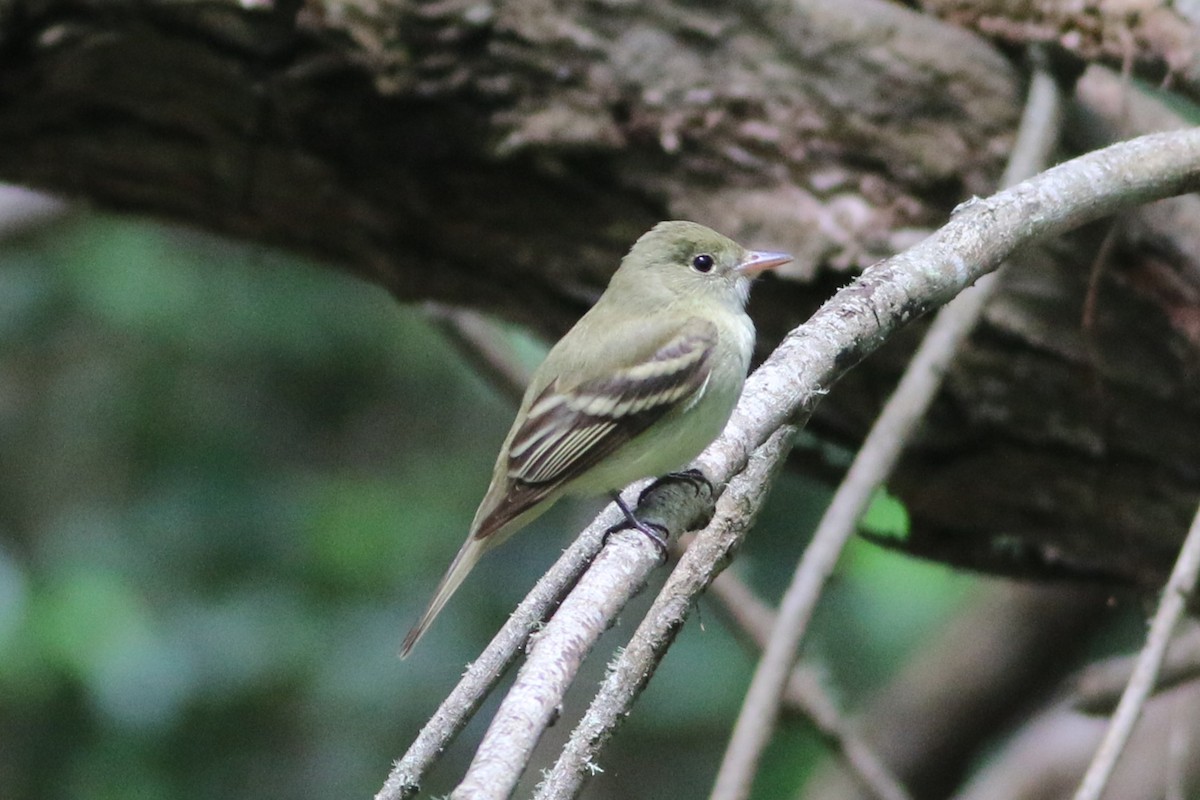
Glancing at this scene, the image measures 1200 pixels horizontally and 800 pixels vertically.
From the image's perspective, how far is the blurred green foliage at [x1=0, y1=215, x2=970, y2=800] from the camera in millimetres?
5613

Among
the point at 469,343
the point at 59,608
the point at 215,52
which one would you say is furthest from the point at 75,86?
the point at 59,608

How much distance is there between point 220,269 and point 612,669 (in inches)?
198

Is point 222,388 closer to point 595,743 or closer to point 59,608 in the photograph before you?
point 59,608

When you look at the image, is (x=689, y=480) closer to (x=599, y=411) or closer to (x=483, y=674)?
(x=599, y=411)

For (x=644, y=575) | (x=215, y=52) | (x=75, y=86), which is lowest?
(x=75, y=86)

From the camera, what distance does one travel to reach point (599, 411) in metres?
3.62

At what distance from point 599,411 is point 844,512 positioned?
0.70 meters

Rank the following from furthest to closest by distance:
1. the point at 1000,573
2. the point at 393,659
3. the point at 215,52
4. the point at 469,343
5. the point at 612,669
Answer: the point at 393,659
the point at 469,343
the point at 1000,573
the point at 215,52
the point at 612,669

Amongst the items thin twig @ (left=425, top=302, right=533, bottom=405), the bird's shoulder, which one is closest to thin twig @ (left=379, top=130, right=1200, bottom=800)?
the bird's shoulder

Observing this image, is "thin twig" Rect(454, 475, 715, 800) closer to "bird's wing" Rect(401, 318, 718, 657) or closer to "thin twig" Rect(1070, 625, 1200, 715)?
"bird's wing" Rect(401, 318, 718, 657)

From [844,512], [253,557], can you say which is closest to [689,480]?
[844,512]

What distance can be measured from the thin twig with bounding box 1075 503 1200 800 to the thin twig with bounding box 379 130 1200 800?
2.40ft

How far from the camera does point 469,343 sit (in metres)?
5.09

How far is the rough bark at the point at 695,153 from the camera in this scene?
3949mm
